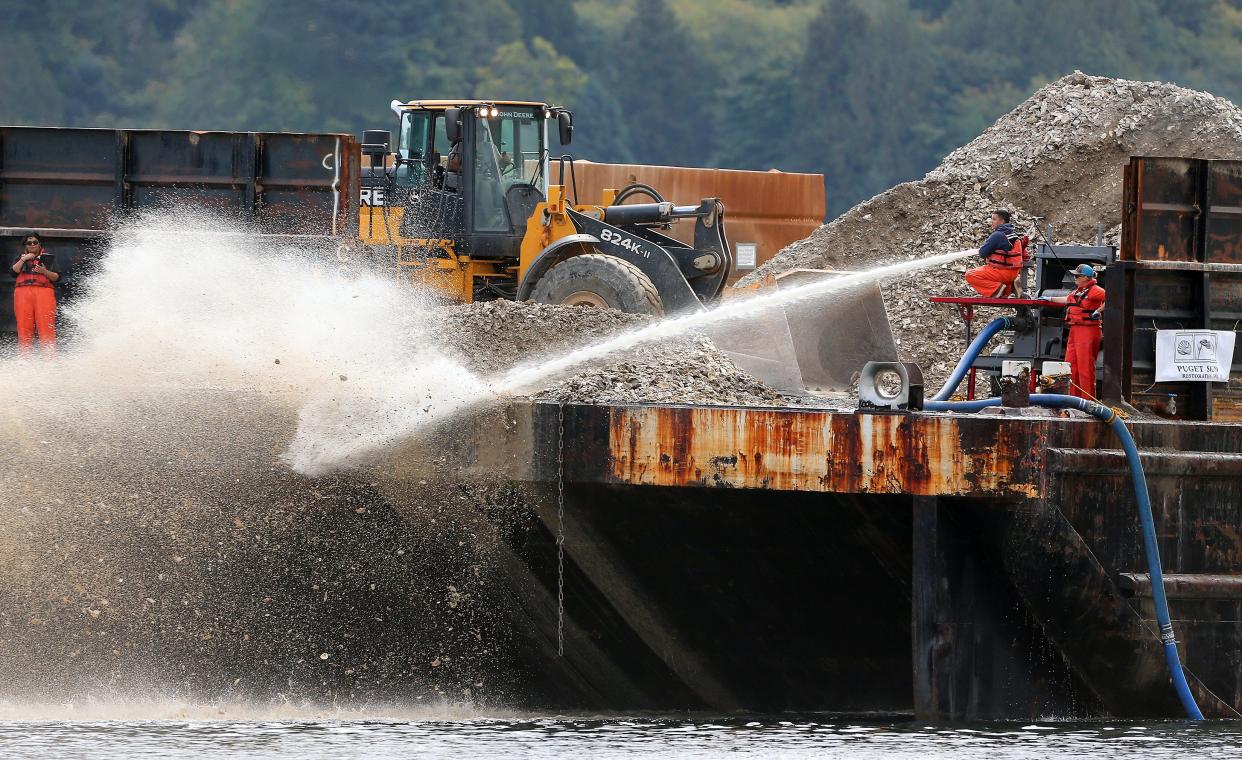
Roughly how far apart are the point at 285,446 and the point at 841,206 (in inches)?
1971

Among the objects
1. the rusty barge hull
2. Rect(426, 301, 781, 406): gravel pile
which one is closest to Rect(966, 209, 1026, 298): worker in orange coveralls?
Rect(426, 301, 781, 406): gravel pile

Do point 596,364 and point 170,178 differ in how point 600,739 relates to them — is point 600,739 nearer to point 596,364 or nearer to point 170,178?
point 596,364

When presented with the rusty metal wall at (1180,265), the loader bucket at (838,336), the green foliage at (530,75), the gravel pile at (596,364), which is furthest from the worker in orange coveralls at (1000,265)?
the green foliage at (530,75)

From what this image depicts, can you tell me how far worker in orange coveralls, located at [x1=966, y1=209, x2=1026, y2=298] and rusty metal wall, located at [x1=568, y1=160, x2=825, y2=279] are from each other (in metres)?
10.4

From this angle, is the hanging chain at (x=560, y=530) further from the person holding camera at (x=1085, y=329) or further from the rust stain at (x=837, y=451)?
the person holding camera at (x=1085, y=329)

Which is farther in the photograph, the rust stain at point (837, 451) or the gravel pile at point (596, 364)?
the gravel pile at point (596, 364)

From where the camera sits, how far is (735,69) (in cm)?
6272

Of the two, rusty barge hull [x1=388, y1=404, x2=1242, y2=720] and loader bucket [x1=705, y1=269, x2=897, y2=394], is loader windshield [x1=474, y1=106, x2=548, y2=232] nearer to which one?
loader bucket [x1=705, y1=269, x2=897, y2=394]

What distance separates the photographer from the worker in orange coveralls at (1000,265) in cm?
1172

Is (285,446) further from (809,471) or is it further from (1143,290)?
(1143,290)

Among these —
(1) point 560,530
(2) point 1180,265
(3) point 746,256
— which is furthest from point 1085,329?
(3) point 746,256

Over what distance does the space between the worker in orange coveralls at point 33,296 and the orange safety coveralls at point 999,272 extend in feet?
20.6

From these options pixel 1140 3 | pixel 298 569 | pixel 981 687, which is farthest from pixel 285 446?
pixel 1140 3

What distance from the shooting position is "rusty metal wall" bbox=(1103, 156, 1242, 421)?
8883 mm
